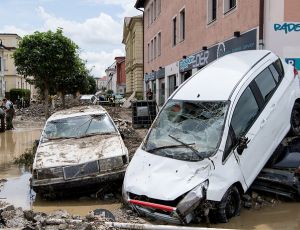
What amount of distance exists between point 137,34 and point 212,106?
1455 inches

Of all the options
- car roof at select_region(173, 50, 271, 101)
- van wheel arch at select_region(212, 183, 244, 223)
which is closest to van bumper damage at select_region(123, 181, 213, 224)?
van wheel arch at select_region(212, 183, 244, 223)

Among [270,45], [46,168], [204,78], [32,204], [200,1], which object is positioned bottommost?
[32,204]

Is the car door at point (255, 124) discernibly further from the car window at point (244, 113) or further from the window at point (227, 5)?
the window at point (227, 5)

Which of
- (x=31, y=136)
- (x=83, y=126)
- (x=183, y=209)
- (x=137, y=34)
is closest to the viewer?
(x=183, y=209)

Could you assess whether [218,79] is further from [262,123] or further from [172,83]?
[172,83]

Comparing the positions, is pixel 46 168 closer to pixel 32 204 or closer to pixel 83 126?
pixel 32 204

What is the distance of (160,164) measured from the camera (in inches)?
Result: 278

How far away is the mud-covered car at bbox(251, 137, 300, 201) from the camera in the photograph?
25.4 feet

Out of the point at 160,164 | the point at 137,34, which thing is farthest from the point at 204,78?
the point at 137,34

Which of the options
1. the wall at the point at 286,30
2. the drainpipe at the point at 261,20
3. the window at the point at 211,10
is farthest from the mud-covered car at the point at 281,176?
the window at the point at 211,10

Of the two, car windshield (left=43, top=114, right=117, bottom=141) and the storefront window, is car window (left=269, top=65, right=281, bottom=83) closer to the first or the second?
car windshield (left=43, top=114, right=117, bottom=141)

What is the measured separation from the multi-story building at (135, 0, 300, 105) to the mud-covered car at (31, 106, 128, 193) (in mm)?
5638

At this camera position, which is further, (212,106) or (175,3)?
(175,3)

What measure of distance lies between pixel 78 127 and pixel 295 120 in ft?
15.1
